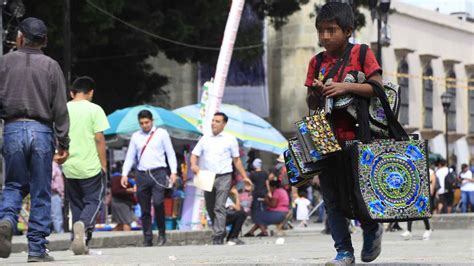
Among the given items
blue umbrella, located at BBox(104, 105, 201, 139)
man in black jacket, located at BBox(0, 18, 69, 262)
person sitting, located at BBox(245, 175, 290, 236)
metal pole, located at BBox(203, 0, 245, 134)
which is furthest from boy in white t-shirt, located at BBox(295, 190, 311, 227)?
man in black jacket, located at BBox(0, 18, 69, 262)

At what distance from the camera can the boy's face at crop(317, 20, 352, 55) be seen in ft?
26.3

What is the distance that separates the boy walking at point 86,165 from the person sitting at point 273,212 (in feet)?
34.0

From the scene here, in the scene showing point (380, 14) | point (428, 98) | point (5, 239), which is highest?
point (380, 14)

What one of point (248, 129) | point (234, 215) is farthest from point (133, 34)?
point (234, 215)

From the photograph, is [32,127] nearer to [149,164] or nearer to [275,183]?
[149,164]

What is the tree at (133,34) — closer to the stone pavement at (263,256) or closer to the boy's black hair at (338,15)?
the stone pavement at (263,256)

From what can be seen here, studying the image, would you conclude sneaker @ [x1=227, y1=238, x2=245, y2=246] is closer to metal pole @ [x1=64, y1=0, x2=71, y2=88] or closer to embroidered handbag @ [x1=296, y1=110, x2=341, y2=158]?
metal pole @ [x1=64, y1=0, x2=71, y2=88]

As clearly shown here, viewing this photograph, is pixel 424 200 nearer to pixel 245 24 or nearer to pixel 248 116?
pixel 248 116

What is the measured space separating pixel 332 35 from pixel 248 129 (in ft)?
72.6

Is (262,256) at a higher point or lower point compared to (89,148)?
lower

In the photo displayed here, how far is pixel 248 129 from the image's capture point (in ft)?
98.8

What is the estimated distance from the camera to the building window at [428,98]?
57688 mm

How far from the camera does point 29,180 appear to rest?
1011 centimetres

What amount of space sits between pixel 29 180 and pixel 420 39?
159ft
